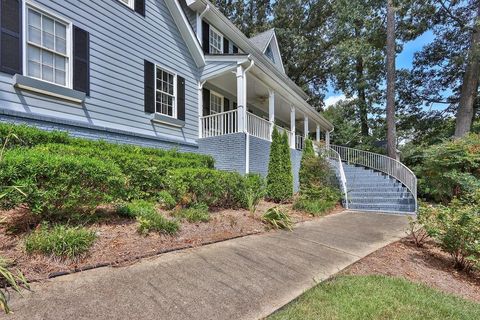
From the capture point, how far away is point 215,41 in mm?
12922

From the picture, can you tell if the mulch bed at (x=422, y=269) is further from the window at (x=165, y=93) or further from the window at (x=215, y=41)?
the window at (x=215, y=41)

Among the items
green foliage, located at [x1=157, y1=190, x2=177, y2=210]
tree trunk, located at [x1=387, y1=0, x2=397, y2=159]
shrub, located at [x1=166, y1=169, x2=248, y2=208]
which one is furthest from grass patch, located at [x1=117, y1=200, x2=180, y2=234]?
tree trunk, located at [x1=387, y1=0, x2=397, y2=159]

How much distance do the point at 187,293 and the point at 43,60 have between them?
6.05 meters

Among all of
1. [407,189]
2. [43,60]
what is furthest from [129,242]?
[407,189]

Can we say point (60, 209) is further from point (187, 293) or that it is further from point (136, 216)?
point (187, 293)

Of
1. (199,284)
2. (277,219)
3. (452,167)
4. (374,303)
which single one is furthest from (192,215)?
(452,167)

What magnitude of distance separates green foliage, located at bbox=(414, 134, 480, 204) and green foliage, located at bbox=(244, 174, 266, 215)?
24.0 ft

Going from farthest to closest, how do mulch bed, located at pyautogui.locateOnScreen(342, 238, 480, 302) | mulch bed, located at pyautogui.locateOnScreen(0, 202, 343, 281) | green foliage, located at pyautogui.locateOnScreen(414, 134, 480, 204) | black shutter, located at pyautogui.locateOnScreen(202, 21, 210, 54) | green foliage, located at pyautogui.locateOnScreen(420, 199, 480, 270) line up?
1. black shutter, located at pyautogui.locateOnScreen(202, 21, 210, 54)
2. green foliage, located at pyautogui.locateOnScreen(414, 134, 480, 204)
3. green foliage, located at pyautogui.locateOnScreen(420, 199, 480, 270)
4. mulch bed, located at pyautogui.locateOnScreen(342, 238, 480, 302)
5. mulch bed, located at pyautogui.locateOnScreen(0, 202, 343, 281)

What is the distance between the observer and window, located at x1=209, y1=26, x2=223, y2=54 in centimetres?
1255

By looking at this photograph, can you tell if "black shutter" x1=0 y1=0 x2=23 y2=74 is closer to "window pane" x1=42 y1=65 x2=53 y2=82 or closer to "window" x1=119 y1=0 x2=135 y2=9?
"window pane" x1=42 y1=65 x2=53 y2=82

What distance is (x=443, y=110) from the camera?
20.1 meters

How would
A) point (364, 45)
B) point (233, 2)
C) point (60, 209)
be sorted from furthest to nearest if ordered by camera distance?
point (233, 2) → point (364, 45) → point (60, 209)

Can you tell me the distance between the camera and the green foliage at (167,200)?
5.54 meters

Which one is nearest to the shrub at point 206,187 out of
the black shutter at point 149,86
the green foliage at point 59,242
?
the green foliage at point 59,242
